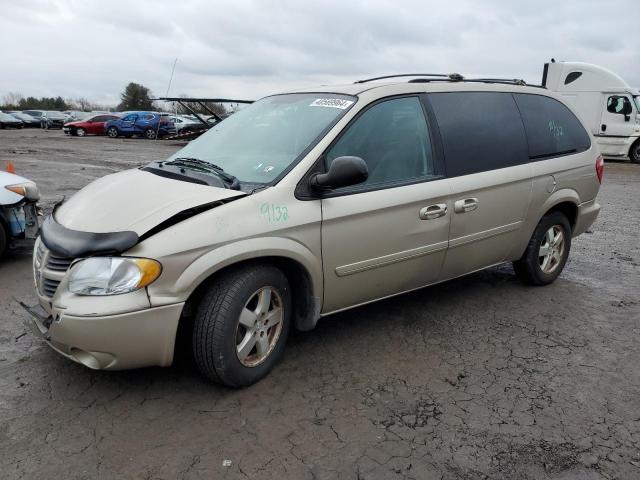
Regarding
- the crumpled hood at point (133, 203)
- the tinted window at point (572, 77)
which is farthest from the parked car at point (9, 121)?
the crumpled hood at point (133, 203)

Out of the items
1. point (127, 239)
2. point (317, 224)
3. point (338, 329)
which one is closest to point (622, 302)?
point (338, 329)

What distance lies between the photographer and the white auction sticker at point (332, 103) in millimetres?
3664

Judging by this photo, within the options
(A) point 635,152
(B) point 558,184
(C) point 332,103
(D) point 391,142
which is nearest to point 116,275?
(C) point 332,103

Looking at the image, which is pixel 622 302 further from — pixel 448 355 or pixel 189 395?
pixel 189 395

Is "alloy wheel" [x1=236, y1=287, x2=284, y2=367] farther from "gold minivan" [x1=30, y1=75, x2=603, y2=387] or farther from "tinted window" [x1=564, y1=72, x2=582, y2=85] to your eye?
"tinted window" [x1=564, y1=72, x2=582, y2=85]

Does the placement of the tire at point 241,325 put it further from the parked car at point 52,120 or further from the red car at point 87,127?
the parked car at point 52,120

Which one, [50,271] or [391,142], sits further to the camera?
[391,142]

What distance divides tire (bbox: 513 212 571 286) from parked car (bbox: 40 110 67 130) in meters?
45.4

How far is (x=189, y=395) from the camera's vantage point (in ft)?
10.3

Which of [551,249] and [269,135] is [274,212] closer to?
[269,135]

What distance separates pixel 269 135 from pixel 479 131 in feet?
A: 5.44

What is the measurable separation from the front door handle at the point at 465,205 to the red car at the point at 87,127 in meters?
33.1

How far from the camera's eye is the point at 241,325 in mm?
3125

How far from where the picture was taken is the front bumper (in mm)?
2727
